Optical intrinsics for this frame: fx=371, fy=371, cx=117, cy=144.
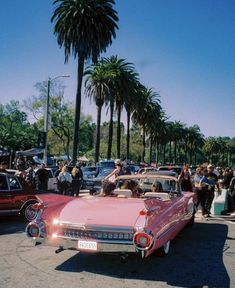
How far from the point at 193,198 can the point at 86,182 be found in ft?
42.5

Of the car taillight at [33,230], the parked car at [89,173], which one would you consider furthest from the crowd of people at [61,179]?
the car taillight at [33,230]

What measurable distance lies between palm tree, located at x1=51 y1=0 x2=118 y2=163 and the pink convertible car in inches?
959

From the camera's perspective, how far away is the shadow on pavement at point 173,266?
527cm

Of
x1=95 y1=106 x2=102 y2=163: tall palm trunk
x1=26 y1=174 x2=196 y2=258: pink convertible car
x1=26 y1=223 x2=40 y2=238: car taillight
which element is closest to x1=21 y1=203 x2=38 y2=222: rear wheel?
x1=26 y1=174 x2=196 y2=258: pink convertible car

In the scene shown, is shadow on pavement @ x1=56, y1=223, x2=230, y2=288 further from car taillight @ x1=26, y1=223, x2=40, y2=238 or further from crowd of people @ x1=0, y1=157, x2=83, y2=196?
crowd of people @ x1=0, y1=157, x2=83, y2=196

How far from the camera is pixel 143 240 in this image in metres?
5.26

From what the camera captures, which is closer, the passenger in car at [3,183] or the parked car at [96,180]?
the passenger in car at [3,183]

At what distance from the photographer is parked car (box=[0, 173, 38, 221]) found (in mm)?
10031

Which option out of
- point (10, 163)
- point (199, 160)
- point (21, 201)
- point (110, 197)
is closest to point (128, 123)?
point (10, 163)

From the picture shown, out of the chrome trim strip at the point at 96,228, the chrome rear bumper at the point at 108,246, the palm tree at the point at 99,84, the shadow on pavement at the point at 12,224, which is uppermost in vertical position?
the palm tree at the point at 99,84

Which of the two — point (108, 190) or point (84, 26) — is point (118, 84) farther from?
point (108, 190)

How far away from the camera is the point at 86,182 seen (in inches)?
Answer: 860

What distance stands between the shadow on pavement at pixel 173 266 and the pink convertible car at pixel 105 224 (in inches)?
11.9

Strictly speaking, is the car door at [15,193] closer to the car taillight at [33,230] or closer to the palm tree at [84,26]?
the car taillight at [33,230]
